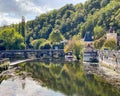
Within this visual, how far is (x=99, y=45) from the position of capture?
127188 millimetres

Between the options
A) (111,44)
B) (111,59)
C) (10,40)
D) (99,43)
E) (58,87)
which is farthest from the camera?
(10,40)

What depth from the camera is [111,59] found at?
276 ft

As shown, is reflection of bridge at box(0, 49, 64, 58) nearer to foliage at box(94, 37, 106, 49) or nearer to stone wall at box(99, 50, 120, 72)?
foliage at box(94, 37, 106, 49)

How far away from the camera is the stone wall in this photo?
76.6m

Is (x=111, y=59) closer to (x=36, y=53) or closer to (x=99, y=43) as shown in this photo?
(x=99, y=43)

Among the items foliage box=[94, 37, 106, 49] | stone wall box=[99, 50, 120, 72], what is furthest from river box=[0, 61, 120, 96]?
foliage box=[94, 37, 106, 49]

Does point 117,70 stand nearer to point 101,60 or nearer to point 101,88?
point 101,88

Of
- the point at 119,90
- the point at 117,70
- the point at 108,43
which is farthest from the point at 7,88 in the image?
the point at 108,43

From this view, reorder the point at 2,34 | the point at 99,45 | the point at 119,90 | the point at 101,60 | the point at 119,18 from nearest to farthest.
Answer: the point at 119,90 → the point at 101,60 → the point at 99,45 → the point at 2,34 → the point at 119,18

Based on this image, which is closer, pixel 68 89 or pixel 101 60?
pixel 68 89

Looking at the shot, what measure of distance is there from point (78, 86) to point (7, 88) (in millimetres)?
11806

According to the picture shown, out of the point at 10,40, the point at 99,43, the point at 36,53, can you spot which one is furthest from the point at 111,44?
the point at 10,40

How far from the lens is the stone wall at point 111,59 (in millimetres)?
76550

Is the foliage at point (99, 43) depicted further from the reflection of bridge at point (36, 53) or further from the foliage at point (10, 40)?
the foliage at point (10, 40)
